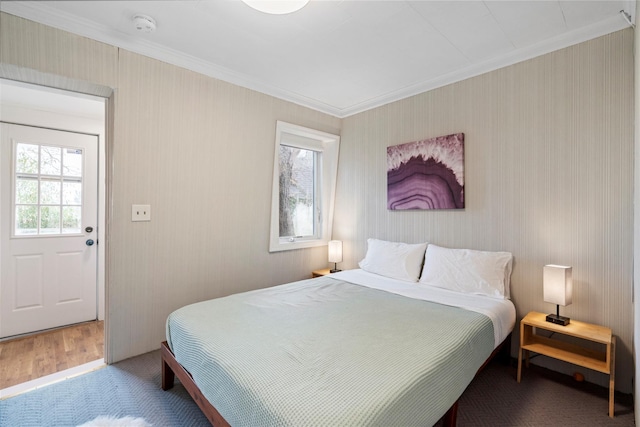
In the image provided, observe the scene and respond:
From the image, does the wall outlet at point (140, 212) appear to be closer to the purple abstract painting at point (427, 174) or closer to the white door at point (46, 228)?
the white door at point (46, 228)

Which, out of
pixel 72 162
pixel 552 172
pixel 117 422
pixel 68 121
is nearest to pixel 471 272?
pixel 552 172

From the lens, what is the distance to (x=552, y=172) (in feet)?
7.36

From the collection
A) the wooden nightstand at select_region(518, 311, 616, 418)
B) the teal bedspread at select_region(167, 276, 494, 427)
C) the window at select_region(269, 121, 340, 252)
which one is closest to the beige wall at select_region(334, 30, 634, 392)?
the wooden nightstand at select_region(518, 311, 616, 418)

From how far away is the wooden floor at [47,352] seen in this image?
7.09 ft

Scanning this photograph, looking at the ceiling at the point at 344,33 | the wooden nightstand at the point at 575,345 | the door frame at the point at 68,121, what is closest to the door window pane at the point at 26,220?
the door frame at the point at 68,121

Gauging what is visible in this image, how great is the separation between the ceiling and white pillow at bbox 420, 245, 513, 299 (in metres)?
1.60

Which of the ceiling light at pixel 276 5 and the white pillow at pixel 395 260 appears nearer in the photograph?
the ceiling light at pixel 276 5

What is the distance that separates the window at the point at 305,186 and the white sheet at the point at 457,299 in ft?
3.17

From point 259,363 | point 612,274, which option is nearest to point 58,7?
point 259,363

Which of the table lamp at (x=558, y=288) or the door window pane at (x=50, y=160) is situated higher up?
the door window pane at (x=50, y=160)

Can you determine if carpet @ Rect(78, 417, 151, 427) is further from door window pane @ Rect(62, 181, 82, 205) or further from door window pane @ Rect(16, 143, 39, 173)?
door window pane @ Rect(16, 143, 39, 173)

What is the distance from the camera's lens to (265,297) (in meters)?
2.23

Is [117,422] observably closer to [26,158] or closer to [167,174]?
[167,174]

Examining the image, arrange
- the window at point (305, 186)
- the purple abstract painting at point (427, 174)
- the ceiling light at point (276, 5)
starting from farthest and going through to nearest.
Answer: the window at point (305, 186) → the purple abstract painting at point (427, 174) → the ceiling light at point (276, 5)
